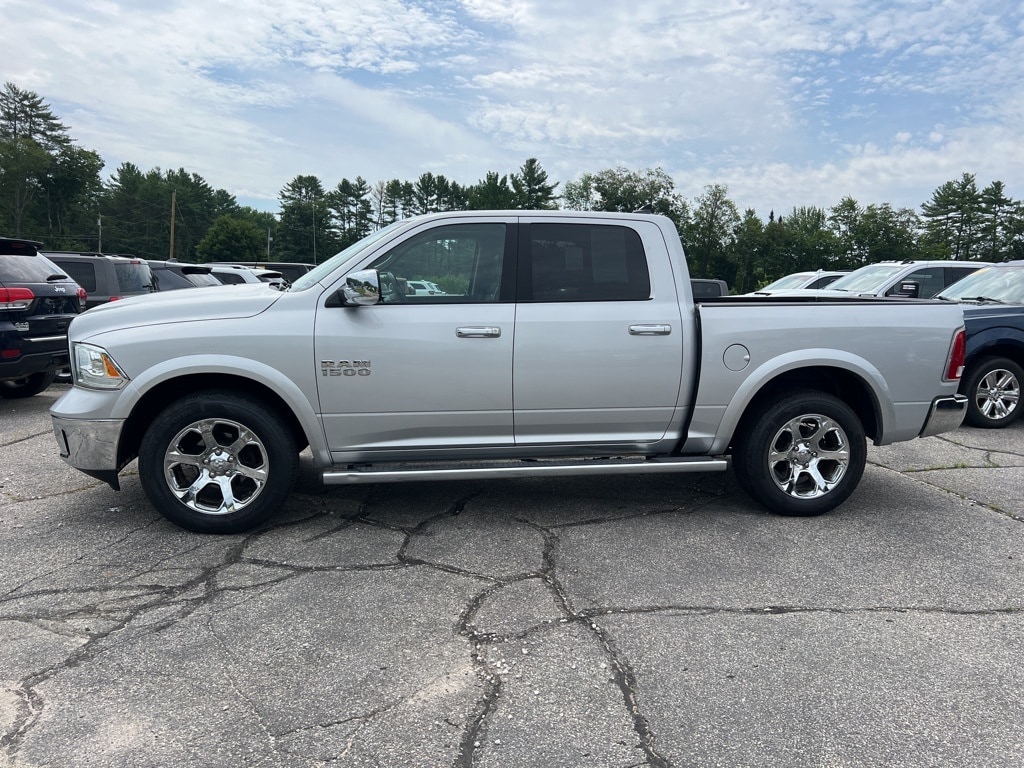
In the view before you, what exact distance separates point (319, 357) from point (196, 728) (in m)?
2.21

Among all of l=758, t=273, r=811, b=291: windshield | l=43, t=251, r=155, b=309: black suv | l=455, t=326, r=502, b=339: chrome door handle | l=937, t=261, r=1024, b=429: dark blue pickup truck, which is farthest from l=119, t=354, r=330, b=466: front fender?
l=758, t=273, r=811, b=291: windshield

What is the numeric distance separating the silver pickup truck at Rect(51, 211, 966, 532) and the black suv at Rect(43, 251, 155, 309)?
22.2ft

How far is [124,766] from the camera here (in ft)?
7.66

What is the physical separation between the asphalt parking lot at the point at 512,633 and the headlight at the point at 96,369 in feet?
3.07

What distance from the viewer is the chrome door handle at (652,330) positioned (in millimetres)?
4484

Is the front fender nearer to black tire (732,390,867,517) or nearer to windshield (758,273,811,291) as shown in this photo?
black tire (732,390,867,517)

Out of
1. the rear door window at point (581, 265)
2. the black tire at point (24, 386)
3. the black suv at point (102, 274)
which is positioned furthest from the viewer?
the black suv at point (102, 274)

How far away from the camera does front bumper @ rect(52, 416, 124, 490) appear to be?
13.8ft

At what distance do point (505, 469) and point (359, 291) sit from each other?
137 centimetres

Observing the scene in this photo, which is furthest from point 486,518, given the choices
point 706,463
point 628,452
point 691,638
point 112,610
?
point 112,610

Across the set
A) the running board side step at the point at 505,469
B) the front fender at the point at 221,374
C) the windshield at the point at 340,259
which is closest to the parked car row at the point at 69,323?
the windshield at the point at 340,259

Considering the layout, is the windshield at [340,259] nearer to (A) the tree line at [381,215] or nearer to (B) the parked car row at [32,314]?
(B) the parked car row at [32,314]

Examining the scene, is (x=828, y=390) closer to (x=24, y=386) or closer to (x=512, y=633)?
(x=512, y=633)

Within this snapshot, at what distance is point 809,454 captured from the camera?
15.7 ft
